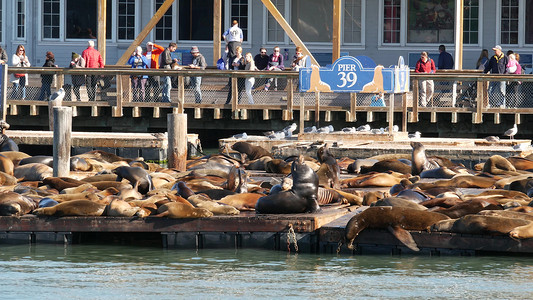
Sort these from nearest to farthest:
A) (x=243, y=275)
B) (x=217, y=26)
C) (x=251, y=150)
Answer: (x=243, y=275) → (x=251, y=150) → (x=217, y=26)

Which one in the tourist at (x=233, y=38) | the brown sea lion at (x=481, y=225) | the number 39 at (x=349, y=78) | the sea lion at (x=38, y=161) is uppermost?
the tourist at (x=233, y=38)

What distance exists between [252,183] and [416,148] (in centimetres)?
289

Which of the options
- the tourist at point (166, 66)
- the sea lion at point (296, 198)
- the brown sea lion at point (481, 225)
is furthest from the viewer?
the tourist at point (166, 66)

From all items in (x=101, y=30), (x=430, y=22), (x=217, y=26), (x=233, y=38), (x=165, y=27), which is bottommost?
(x=233, y=38)

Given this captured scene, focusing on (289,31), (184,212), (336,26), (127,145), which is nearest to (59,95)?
(127,145)

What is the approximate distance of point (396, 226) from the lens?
1189 cm

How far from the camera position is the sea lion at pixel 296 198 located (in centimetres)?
1275

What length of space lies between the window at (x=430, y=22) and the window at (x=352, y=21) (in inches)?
54.7

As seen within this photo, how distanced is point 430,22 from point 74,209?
19.5 meters

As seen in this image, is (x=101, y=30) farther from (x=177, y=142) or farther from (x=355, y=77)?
(x=177, y=142)

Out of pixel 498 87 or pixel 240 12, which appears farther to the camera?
pixel 240 12

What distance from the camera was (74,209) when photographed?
509 inches

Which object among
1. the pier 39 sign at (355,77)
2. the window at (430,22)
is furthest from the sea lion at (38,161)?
the window at (430,22)

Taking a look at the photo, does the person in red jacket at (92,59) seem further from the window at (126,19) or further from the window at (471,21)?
the window at (471,21)
